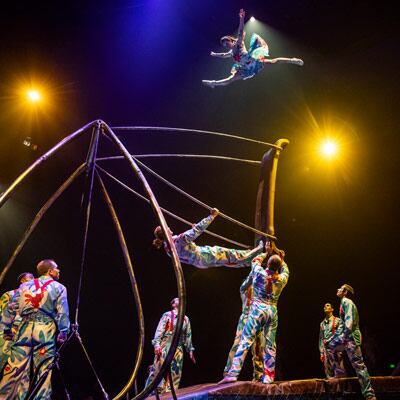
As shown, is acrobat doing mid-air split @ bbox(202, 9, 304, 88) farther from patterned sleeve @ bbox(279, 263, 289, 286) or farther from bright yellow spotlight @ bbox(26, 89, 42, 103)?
bright yellow spotlight @ bbox(26, 89, 42, 103)

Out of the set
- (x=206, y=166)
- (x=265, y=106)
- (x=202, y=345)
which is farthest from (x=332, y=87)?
(x=202, y=345)

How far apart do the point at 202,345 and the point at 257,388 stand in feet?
36.0

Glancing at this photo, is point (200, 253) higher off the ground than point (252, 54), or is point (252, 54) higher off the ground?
point (252, 54)

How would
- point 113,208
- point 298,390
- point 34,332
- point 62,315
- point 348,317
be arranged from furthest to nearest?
point 348,317
point 113,208
point 298,390
point 62,315
point 34,332

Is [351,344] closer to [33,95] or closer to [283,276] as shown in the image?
[283,276]

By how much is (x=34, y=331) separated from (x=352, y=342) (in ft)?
19.7

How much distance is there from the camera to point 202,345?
15750 millimetres

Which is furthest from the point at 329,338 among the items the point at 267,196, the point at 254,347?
the point at 267,196

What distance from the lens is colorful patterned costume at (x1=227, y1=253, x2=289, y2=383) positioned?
6082 mm

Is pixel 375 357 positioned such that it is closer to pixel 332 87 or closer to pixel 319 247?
pixel 319 247

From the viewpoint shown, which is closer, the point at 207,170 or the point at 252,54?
the point at 252,54

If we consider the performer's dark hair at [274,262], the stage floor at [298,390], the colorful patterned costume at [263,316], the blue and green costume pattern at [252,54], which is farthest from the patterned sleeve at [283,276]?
the blue and green costume pattern at [252,54]

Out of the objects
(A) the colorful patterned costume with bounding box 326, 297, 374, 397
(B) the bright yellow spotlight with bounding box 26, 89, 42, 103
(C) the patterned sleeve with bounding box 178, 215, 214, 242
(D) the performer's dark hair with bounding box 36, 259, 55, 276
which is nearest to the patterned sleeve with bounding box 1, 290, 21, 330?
(D) the performer's dark hair with bounding box 36, 259, 55, 276

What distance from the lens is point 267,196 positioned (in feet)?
22.8
